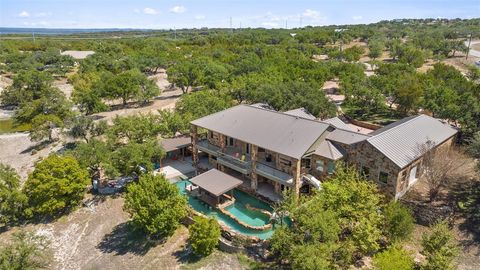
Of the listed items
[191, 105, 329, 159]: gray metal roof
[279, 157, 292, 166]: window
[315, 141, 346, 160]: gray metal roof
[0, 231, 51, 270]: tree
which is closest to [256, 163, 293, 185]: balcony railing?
[279, 157, 292, 166]: window

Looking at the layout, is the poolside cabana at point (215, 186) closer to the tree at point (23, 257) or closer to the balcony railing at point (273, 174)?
the balcony railing at point (273, 174)

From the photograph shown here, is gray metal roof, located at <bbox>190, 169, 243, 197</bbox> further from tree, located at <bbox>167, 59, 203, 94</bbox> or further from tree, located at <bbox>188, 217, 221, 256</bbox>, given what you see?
tree, located at <bbox>167, 59, 203, 94</bbox>

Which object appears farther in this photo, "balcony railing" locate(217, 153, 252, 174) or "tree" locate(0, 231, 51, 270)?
"balcony railing" locate(217, 153, 252, 174)

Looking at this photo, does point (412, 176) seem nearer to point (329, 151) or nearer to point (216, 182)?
point (329, 151)

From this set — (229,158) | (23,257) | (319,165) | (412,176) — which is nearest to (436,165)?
(412,176)

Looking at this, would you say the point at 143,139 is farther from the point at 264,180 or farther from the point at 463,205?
the point at 463,205

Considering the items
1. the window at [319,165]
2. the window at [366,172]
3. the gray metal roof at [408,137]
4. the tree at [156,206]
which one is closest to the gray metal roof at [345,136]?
the gray metal roof at [408,137]
